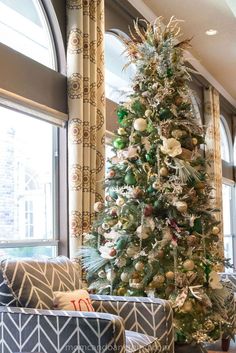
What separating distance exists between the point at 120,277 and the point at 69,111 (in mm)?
1379

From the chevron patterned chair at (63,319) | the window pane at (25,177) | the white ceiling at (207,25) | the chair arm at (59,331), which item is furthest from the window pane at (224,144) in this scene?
the chair arm at (59,331)

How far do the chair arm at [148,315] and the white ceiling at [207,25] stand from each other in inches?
130

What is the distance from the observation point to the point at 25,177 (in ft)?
11.9

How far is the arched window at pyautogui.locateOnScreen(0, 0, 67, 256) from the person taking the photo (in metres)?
3.36

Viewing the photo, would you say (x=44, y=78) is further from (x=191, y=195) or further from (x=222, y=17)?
(x=222, y=17)

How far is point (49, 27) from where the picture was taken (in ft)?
13.0

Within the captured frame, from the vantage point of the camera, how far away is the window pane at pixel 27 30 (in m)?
3.50

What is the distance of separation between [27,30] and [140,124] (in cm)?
122

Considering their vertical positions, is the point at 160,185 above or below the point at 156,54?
below

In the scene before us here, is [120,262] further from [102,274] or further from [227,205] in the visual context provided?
[227,205]

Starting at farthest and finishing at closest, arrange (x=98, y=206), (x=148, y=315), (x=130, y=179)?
(x=98, y=206), (x=130, y=179), (x=148, y=315)

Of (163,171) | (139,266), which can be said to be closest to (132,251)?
(139,266)

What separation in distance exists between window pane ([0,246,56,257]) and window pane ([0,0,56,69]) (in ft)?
4.80

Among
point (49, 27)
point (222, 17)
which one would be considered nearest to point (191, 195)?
point (49, 27)
